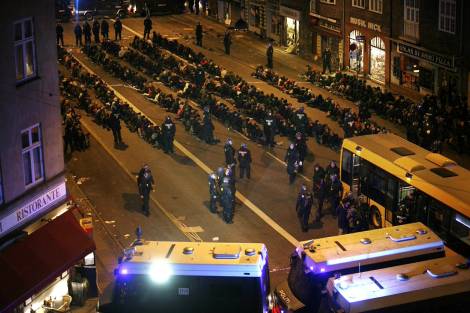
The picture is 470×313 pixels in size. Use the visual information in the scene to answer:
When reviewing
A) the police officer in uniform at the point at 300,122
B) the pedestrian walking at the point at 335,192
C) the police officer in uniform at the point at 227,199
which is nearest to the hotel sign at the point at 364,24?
the police officer in uniform at the point at 300,122

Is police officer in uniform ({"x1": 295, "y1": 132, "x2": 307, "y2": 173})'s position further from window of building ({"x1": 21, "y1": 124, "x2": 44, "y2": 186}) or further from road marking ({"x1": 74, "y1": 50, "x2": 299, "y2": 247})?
window of building ({"x1": 21, "y1": 124, "x2": 44, "y2": 186})

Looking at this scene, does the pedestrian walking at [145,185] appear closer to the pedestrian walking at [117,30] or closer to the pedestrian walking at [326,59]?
the pedestrian walking at [326,59]

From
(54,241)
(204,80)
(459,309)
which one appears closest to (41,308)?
(54,241)

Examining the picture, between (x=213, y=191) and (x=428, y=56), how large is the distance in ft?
65.5

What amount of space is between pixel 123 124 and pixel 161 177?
8.71m

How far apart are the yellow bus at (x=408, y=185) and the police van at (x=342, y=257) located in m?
3.32

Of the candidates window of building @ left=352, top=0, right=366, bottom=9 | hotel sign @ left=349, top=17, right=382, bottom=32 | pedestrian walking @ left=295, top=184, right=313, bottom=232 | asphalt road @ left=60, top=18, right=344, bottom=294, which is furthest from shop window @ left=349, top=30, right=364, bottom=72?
pedestrian walking @ left=295, top=184, right=313, bottom=232

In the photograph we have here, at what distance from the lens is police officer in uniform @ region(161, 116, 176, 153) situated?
38.9m

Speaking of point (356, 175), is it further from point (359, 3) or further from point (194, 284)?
point (359, 3)

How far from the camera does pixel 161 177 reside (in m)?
36.6

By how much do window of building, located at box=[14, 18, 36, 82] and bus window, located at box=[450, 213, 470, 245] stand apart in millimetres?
12004

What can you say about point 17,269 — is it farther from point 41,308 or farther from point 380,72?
point 380,72

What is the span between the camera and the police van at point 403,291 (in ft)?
62.1

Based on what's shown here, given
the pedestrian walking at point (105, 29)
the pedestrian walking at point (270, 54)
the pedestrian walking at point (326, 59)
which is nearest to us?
the pedestrian walking at point (326, 59)
